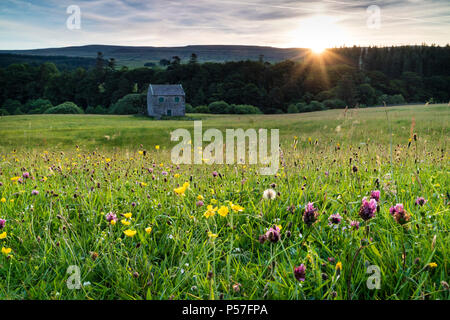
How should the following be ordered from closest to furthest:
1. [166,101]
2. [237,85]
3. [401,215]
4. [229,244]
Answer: [401,215]
[229,244]
[166,101]
[237,85]

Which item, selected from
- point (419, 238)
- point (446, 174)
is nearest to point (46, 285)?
point (419, 238)

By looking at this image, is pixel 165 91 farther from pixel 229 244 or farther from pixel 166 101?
pixel 229 244

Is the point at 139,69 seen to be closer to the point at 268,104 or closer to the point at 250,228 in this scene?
the point at 268,104

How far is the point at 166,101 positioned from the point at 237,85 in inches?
1021

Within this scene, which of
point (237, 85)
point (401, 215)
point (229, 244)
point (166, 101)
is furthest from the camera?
point (237, 85)

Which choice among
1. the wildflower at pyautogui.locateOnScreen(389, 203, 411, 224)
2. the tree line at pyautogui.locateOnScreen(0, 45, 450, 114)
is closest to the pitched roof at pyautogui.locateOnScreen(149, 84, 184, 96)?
the tree line at pyautogui.locateOnScreen(0, 45, 450, 114)

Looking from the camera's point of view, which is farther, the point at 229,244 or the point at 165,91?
the point at 165,91

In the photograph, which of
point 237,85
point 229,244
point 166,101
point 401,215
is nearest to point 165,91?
point 166,101

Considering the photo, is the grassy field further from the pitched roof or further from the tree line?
the tree line

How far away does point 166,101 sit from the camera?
6038cm

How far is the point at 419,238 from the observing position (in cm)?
256

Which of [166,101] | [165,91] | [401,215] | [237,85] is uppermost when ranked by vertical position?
[237,85]
